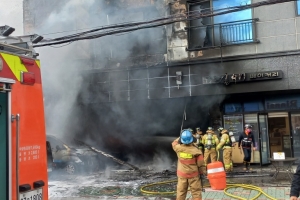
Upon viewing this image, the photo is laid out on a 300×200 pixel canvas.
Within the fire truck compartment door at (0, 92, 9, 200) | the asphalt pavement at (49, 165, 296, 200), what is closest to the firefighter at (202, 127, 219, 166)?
the asphalt pavement at (49, 165, 296, 200)

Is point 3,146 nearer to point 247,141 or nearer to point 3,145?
point 3,145

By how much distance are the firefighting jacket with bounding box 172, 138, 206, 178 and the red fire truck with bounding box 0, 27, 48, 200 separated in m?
3.20

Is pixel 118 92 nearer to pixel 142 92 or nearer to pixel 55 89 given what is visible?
pixel 142 92

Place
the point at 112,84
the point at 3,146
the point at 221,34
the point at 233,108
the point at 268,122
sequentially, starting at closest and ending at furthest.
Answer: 1. the point at 3,146
2. the point at 221,34
3. the point at 268,122
4. the point at 233,108
5. the point at 112,84

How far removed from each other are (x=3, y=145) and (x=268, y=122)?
1174cm

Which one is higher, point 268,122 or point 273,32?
point 273,32

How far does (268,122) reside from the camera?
13.2 meters

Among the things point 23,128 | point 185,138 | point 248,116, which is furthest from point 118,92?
point 23,128

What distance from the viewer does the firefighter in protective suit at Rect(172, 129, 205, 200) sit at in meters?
6.08

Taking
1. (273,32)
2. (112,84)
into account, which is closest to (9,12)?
(112,84)

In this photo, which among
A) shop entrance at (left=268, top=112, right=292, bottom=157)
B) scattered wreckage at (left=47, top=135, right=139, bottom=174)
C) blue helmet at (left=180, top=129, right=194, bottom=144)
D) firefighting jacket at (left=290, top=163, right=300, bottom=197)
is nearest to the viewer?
firefighting jacket at (left=290, top=163, right=300, bottom=197)

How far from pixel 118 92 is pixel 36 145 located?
428 inches

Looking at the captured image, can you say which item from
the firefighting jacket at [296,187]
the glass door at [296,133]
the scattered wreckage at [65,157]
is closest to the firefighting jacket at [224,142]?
the glass door at [296,133]

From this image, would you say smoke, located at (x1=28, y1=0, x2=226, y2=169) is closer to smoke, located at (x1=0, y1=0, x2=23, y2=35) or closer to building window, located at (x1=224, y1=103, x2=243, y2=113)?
building window, located at (x1=224, y1=103, x2=243, y2=113)
